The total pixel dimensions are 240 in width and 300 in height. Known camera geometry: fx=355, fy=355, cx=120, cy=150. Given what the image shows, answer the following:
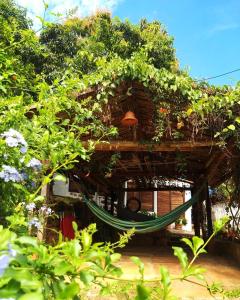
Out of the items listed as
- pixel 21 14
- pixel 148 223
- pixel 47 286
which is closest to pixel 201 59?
pixel 148 223

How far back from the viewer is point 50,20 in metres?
2.13

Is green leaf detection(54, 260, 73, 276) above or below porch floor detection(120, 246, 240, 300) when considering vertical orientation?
above

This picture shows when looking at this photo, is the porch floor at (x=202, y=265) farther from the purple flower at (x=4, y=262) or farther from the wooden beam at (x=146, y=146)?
the purple flower at (x=4, y=262)

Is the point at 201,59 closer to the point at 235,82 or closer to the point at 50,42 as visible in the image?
the point at 235,82

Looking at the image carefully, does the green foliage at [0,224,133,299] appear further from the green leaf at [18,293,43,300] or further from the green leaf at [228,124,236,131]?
the green leaf at [228,124,236,131]

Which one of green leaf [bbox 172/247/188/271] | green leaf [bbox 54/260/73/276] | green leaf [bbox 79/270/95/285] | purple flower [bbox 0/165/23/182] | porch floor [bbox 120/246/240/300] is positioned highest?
purple flower [bbox 0/165/23/182]

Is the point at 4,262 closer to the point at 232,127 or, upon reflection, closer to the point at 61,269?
the point at 61,269

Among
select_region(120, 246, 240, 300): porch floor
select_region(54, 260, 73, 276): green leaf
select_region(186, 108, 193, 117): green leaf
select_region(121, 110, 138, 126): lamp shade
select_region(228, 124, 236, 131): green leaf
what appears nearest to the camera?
select_region(54, 260, 73, 276): green leaf

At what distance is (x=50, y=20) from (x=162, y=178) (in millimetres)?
5253

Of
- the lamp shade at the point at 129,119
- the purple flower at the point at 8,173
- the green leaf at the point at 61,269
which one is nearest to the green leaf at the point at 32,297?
the green leaf at the point at 61,269

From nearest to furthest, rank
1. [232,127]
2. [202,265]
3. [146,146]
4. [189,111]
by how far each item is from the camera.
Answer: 1. [232,127]
2. [189,111]
3. [202,265]
4. [146,146]

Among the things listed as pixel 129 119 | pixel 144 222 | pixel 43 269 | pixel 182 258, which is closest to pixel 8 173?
pixel 43 269

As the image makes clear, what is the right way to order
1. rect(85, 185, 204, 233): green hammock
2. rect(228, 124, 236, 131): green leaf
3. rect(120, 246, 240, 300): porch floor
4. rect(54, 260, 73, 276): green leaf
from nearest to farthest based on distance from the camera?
1. rect(54, 260, 73, 276): green leaf
2. rect(120, 246, 240, 300): porch floor
3. rect(228, 124, 236, 131): green leaf
4. rect(85, 185, 204, 233): green hammock

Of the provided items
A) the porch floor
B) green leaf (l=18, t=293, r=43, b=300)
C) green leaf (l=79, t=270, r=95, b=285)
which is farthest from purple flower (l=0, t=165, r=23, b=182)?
the porch floor
